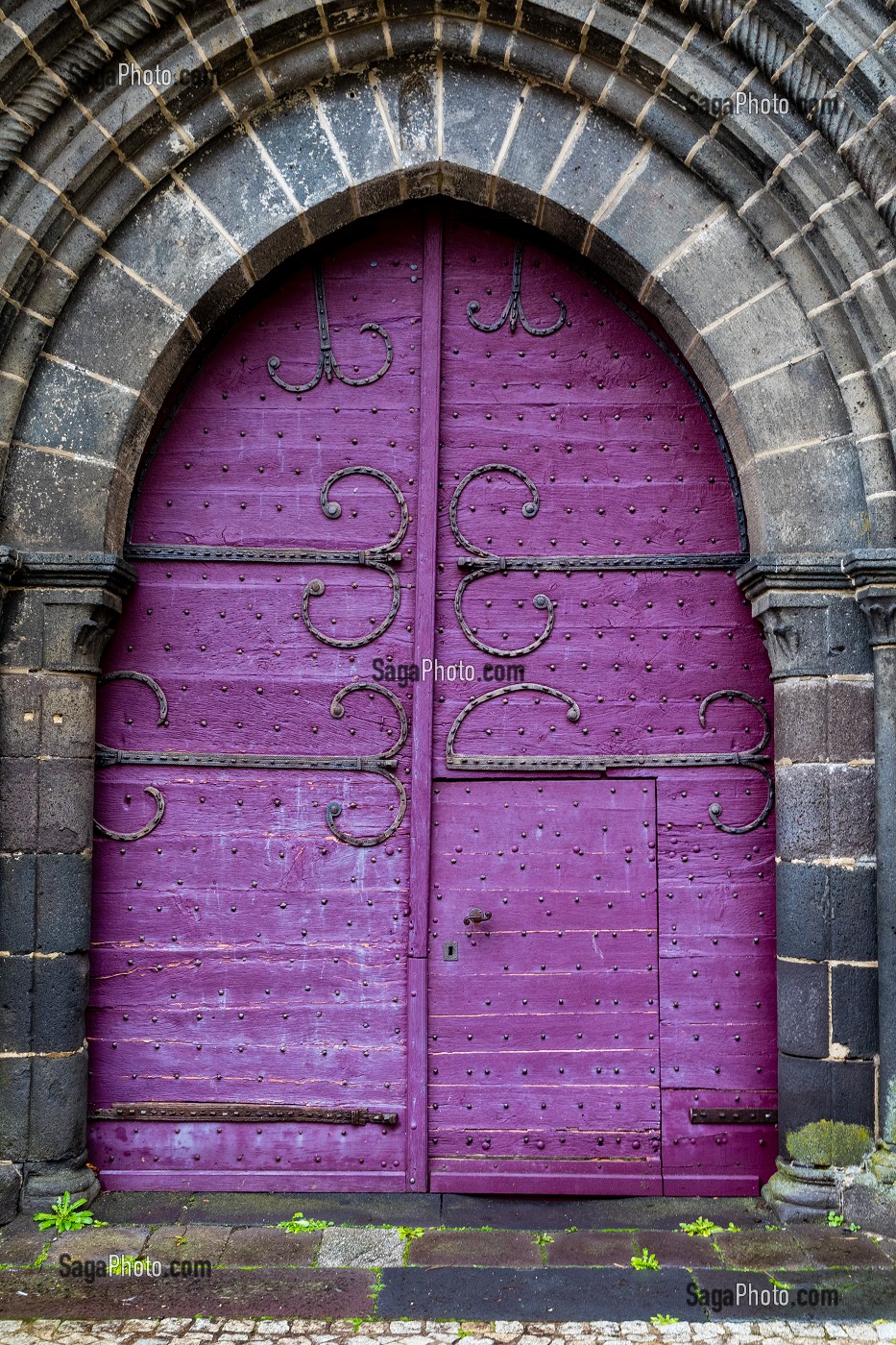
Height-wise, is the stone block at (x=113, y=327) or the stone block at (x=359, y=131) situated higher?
the stone block at (x=359, y=131)

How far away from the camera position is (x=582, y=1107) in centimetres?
372

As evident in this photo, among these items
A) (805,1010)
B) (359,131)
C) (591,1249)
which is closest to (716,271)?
(359,131)

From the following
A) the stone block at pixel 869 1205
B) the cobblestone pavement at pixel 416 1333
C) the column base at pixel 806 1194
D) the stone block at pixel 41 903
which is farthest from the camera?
the stone block at pixel 41 903

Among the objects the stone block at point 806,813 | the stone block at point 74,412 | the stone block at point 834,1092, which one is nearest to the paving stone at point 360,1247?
the stone block at point 834,1092

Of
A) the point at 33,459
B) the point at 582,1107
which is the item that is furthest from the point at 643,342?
the point at 582,1107

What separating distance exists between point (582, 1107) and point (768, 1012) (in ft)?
2.46

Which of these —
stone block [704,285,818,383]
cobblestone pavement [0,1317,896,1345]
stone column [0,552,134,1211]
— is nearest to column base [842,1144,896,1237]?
cobblestone pavement [0,1317,896,1345]

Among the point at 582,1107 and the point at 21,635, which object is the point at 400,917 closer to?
the point at 582,1107

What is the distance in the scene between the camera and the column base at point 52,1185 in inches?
135

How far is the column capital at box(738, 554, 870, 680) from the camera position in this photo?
3.52 metres

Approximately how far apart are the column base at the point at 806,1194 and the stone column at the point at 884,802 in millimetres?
159

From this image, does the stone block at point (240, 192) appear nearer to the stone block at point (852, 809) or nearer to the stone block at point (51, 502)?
the stone block at point (51, 502)

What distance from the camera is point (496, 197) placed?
149 inches

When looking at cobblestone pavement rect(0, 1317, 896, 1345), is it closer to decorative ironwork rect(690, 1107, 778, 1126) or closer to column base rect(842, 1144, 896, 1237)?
column base rect(842, 1144, 896, 1237)
